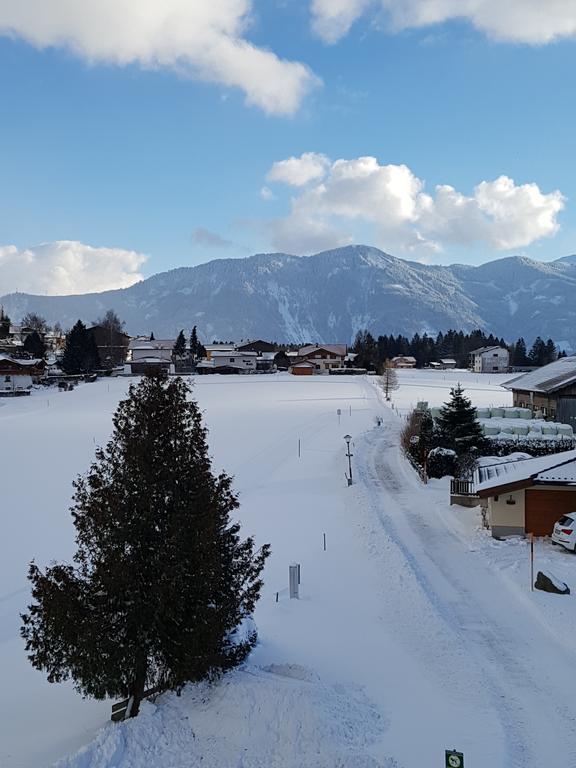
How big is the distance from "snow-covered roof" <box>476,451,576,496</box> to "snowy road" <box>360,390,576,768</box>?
2.13 metres

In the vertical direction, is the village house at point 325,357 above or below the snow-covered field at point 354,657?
above

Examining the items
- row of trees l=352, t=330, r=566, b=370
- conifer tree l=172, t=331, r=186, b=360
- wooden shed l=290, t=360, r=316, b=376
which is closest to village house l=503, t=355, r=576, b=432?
wooden shed l=290, t=360, r=316, b=376

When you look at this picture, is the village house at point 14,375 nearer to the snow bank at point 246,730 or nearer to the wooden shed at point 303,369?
the wooden shed at point 303,369

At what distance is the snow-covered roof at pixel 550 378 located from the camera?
1464 inches

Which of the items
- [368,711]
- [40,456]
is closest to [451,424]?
[40,456]

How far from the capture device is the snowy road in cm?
855

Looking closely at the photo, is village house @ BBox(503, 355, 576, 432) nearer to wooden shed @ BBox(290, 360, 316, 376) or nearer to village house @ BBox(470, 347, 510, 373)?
wooden shed @ BBox(290, 360, 316, 376)

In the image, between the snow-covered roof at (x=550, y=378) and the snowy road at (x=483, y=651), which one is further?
the snow-covered roof at (x=550, y=378)

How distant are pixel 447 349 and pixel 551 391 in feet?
432

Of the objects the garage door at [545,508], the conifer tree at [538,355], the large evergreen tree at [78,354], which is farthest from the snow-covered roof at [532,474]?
the conifer tree at [538,355]

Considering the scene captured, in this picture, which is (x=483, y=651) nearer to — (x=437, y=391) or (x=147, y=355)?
(x=437, y=391)

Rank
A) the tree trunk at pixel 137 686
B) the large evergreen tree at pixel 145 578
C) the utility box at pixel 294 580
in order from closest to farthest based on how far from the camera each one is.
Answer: the large evergreen tree at pixel 145 578 < the tree trunk at pixel 137 686 < the utility box at pixel 294 580

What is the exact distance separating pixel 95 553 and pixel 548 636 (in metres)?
9.20

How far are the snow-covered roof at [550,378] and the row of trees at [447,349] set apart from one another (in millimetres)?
87821
